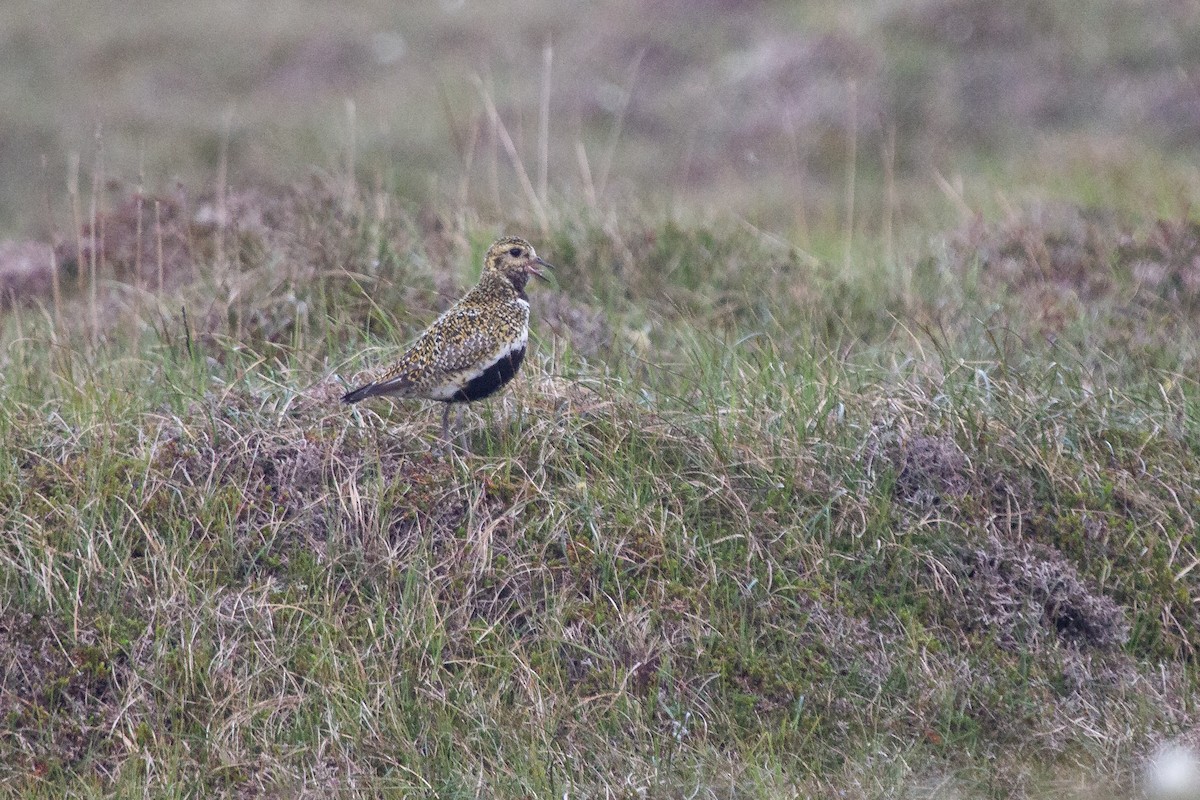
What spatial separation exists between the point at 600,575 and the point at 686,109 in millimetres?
11717

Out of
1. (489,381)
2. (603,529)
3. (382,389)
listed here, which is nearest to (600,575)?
(603,529)

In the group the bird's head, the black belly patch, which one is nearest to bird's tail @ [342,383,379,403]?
the black belly patch

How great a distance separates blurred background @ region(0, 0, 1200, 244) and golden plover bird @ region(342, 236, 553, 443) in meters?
2.97

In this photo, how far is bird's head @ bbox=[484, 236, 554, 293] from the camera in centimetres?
539

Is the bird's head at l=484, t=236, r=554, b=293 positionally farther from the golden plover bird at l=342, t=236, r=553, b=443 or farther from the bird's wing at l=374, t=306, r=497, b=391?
the bird's wing at l=374, t=306, r=497, b=391

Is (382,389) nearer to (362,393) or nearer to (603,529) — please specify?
(362,393)

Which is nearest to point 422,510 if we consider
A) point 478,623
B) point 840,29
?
point 478,623

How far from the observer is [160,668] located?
4.63 meters

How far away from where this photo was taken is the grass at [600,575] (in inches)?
177

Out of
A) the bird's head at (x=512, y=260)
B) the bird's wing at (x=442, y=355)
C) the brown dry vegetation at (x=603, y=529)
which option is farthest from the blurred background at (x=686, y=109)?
the bird's wing at (x=442, y=355)

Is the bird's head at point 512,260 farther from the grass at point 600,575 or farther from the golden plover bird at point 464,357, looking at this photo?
the grass at point 600,575

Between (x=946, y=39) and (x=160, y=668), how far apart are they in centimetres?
1270

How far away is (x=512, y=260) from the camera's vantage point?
540 cm

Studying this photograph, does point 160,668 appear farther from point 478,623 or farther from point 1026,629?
point 1026,629
